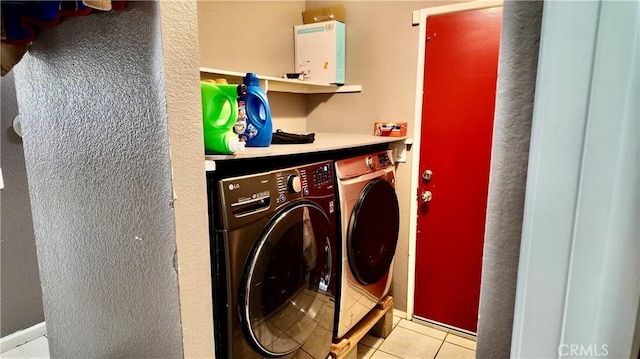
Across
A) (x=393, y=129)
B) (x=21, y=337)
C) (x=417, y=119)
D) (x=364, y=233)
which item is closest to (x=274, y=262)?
(x=364, y=233)

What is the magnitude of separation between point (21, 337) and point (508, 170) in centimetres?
274

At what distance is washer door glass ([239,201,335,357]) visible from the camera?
1.26 metres

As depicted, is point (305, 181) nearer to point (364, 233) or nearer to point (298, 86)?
point (364, 233)

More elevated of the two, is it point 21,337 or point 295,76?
point 295,76

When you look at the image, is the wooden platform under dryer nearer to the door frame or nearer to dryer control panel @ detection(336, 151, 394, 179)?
the door frame

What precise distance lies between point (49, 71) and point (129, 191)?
20.8 inches

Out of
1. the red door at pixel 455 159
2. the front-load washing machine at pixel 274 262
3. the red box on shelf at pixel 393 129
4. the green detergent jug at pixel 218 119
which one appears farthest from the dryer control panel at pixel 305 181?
the red door at pixel 455 159

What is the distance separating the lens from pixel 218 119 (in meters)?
1.09

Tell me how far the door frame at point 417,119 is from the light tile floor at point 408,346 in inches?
7.7

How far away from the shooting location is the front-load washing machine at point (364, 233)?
1812 mm

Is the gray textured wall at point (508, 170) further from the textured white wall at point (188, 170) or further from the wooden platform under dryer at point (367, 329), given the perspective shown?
the wooden platform under dryer at point (367, 329)

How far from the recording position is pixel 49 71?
117cm

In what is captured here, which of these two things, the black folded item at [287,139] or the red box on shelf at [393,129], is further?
the red box on shelf at [393,129]

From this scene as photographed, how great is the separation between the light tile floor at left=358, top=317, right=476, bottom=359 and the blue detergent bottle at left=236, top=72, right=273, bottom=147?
1592mm
